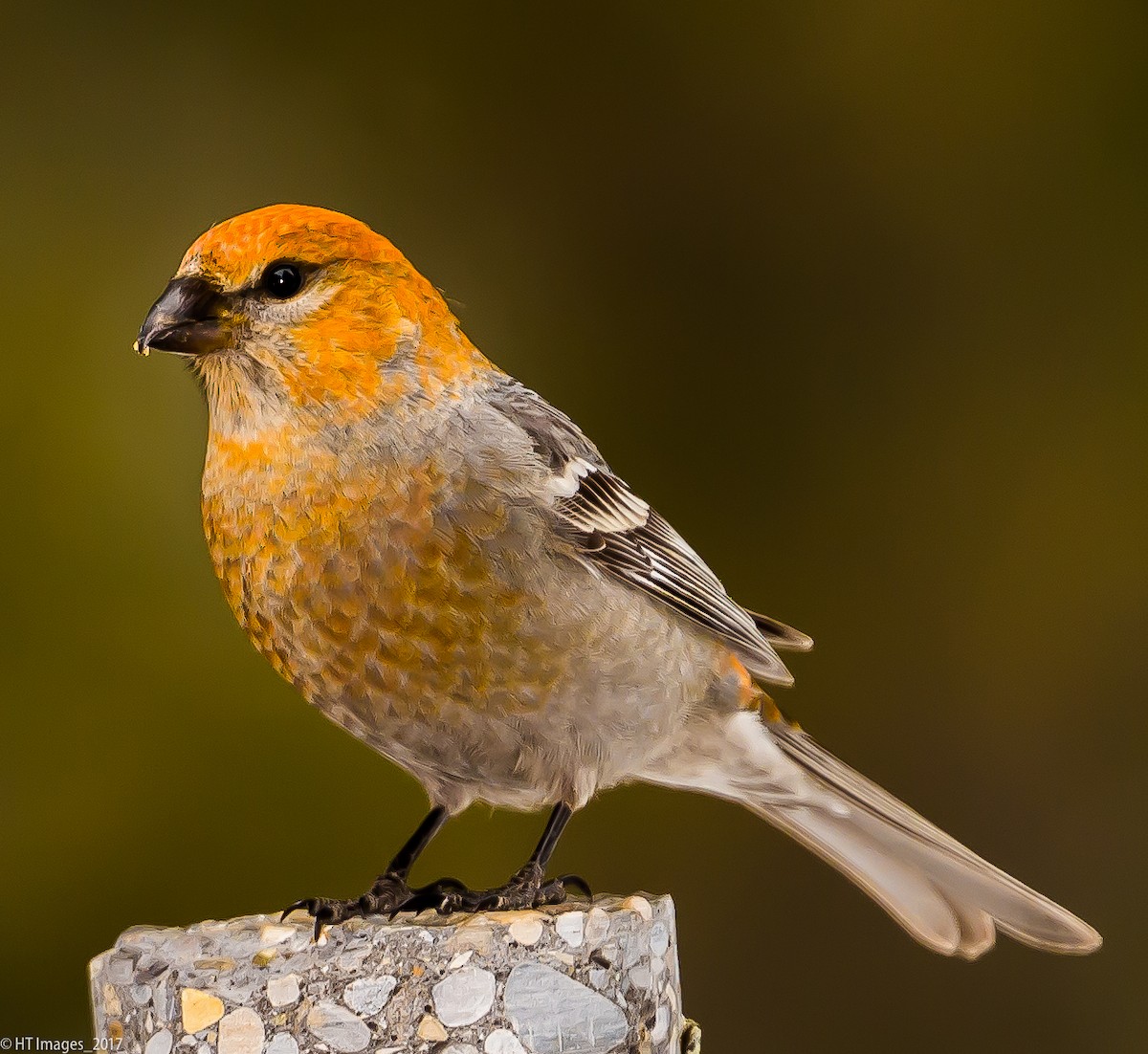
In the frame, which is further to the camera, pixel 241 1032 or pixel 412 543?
pixel 412 543

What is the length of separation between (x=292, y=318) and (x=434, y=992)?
0.84 metres

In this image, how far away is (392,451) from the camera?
5.99ft

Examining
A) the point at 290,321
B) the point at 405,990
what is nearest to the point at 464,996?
the point at 405,990

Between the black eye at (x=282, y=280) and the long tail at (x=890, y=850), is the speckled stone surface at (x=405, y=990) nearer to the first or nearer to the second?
the long tail at (x=890, y=850)

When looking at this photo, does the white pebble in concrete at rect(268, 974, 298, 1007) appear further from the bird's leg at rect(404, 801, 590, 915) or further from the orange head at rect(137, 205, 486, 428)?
the orange head at rect(137, 205, 486, 428)

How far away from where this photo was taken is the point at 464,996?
63.8 inches

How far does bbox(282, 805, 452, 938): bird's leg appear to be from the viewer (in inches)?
68.6

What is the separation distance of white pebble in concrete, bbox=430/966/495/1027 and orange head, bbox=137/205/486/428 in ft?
2.27

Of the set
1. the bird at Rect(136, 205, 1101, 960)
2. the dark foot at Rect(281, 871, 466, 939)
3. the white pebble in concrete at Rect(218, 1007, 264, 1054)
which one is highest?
the bird at Rect(136, 205, 1101, 960)

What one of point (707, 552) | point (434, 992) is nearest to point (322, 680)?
point (434, 992)

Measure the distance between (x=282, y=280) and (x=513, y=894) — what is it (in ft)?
2.69

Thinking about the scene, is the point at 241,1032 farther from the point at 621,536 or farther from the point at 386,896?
the point at 621,536

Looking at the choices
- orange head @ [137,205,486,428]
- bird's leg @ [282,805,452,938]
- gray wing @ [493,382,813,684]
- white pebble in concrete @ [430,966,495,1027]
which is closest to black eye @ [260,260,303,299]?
orange head @ [137,205,486,428]

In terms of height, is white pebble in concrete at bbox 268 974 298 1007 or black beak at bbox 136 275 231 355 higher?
black beak at bbox 136 275 231 355
